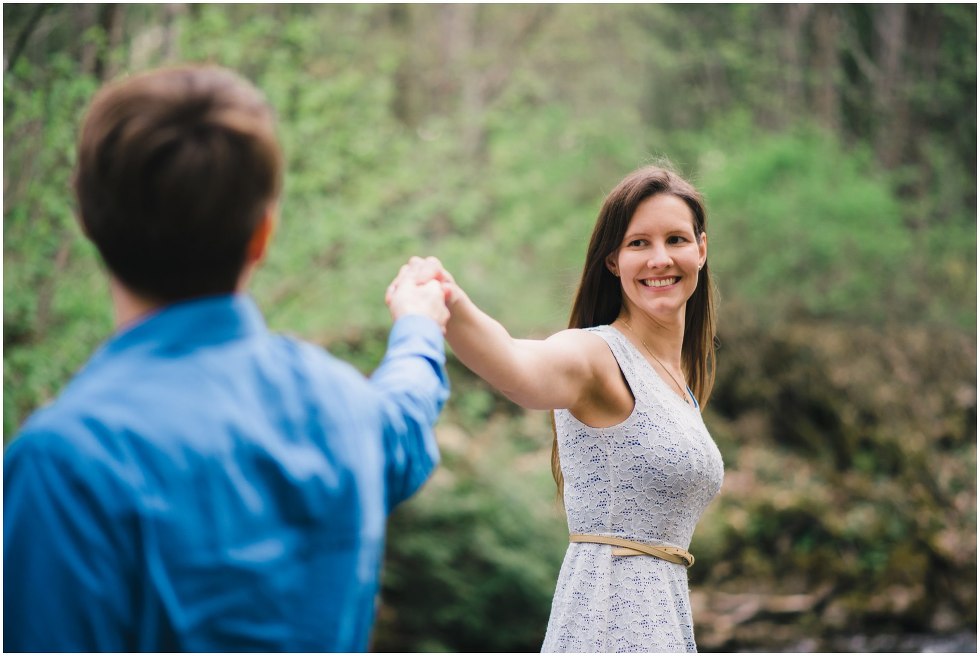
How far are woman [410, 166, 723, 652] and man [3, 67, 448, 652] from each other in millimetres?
950

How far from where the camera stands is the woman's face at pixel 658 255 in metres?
2.58

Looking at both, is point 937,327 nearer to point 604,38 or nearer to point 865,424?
point 865,424

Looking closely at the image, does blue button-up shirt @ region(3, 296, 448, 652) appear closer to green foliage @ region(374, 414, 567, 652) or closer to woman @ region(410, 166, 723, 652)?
woman @ region(410, 166, 723, 652)

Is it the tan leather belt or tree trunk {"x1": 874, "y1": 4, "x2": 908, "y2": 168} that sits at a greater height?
tree trunk {"x1": 874, "y1": 4, "x2": 908, "y2": 168}

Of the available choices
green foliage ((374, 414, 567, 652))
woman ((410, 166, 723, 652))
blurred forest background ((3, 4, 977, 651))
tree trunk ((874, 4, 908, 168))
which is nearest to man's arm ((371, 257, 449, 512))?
woman ((410, 166, 723, 652))

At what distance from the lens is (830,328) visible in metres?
13.4

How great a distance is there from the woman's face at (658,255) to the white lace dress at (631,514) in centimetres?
16

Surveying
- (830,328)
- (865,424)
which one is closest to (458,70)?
(830,328)

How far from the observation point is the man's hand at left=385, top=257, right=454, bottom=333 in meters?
1.77

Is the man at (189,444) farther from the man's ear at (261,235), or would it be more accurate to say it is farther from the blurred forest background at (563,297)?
the blurred forest background at (563,297)

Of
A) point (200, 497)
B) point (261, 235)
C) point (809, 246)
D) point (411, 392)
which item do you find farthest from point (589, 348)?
point (809, 246)

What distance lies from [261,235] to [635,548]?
1383 millimetres

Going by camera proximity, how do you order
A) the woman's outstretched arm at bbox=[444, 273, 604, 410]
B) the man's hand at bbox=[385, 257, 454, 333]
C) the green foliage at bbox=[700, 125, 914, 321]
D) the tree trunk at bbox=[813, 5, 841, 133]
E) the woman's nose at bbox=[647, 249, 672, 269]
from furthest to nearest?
the tree trunk at bbox=[813, 5, 841, 133], the green foliage at bbox=[700, 125, 914, 321], the woman's nose at bbox=[647, 249, 672, 269], the woman's outstretched arm at bbox=[444, 273, 604, 410], the man's hand at bbox=[385, 257, 454, 333]

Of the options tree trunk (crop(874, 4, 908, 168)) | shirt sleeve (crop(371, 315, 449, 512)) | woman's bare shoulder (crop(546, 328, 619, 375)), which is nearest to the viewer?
shirt sleeve (crop(371, 315, 449, 512))
